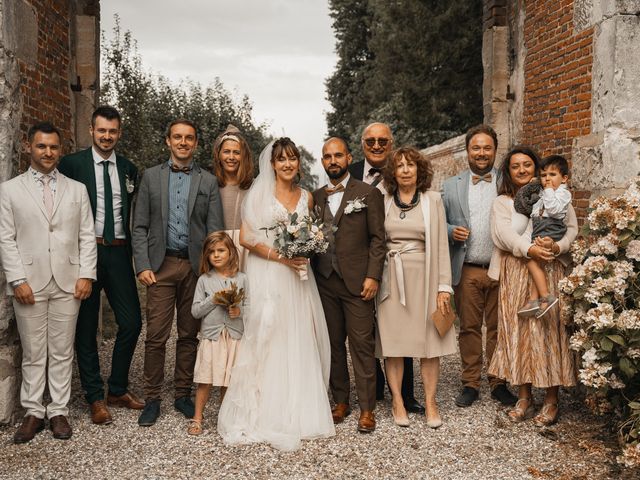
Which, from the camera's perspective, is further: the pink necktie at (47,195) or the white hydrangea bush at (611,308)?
the pink necktie at (47,195)

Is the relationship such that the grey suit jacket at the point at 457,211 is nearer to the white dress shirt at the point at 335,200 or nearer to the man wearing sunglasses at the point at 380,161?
the man wearing sunglasses at the point at 380,161

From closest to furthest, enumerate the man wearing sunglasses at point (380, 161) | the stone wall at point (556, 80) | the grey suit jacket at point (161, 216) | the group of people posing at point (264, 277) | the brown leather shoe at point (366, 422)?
the group of people posing at point (264, 277), the brown leather shoe at point (366, 422), the grey suit jacket at point (161, 216), the man wearing sunglasses at point (380, 161), the stone wall at point (556, 80)

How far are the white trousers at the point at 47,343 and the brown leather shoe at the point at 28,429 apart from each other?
0.14ft

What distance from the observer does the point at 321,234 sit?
468cm

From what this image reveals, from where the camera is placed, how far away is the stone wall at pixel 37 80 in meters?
5.02

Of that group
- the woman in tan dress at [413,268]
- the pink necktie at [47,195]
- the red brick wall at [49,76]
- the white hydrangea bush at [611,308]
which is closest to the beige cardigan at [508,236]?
the white hydrangea bush at [611,308]

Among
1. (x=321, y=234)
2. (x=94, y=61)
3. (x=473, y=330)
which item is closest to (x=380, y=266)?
(x=321, y=234)

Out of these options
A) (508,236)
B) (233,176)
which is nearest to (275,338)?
(233,176)

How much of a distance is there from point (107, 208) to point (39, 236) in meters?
0.66

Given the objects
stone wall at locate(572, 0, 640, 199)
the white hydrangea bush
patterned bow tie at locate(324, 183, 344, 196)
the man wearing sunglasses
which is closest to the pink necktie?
patterned bow tie at locate(324, 183, 344, 196)

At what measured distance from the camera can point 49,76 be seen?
20.5ft

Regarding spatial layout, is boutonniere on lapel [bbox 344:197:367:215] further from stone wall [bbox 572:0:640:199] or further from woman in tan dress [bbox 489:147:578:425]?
stone wall [bbox 572:0:640:199]

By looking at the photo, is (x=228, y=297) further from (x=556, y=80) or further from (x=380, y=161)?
(x=556, y=80)

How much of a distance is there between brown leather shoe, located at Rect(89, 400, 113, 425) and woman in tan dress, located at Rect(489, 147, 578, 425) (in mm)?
3253
